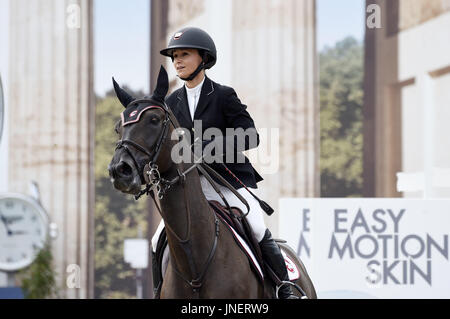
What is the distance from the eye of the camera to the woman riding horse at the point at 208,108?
454 cm

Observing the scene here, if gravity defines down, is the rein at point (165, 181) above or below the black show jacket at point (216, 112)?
below

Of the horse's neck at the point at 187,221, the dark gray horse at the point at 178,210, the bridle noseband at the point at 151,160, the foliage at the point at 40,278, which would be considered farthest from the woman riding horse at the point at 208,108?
the foliage at the point at 40,278

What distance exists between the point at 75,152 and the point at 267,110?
148 inches

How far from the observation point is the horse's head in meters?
3.56

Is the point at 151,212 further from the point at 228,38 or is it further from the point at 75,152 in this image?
the point at 228,38

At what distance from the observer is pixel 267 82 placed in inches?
485

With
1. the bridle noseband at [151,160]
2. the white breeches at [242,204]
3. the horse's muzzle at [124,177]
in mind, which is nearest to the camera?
the horse's muzzle at [124,177]

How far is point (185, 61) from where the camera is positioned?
15.0 feet

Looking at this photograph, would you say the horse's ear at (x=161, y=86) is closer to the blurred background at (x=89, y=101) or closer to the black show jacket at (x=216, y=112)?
the black show jacket at (x=216, y=112)

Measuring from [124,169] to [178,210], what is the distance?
1.86 ft

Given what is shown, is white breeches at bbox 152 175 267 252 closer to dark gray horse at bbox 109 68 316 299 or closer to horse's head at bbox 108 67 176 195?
dark gray horse at bbox 109 68 316 299

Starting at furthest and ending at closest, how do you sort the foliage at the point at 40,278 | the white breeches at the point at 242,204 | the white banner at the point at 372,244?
the foliage at the point at 40,278
the white banner at the point at 372,244
the white breeches at the point at 242,204

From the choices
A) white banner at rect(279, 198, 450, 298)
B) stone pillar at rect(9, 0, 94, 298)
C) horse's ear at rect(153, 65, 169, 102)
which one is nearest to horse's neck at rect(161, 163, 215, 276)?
horse's ear at rect(153, 65, 169, 102)

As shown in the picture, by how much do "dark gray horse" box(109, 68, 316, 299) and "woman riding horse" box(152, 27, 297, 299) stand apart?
0.29 m
